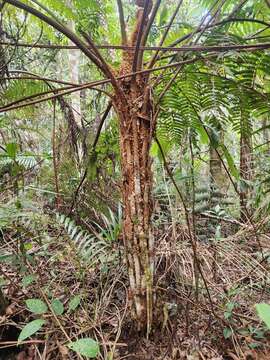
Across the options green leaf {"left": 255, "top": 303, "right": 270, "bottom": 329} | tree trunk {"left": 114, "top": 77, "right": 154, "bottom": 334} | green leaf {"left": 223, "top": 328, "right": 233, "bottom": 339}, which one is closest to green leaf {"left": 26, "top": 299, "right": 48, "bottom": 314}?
tree trunk {"left": 114, "top": 77, "right": 154, "bottom": 334}

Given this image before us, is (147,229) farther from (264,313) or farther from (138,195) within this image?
(264,313)

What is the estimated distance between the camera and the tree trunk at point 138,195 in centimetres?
112

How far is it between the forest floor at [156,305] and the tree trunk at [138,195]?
0.28 feet

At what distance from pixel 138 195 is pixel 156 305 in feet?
1.48

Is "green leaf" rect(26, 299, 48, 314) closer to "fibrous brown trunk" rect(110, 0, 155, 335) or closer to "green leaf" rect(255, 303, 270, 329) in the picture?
"fibrous brown trunk" rect(110, 0, 155, 335)

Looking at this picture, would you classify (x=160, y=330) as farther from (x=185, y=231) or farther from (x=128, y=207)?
(x=185, y=231)

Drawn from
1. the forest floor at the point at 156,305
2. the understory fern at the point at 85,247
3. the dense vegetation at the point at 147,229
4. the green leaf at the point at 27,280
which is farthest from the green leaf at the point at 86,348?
the understory fern at the point at 85,247

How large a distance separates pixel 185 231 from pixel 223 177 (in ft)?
6.18

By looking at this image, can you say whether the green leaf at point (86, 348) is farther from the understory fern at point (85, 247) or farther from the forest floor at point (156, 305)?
the understory fern at point (85, 247)

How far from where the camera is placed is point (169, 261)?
1.53 m

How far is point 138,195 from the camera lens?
1.13 m

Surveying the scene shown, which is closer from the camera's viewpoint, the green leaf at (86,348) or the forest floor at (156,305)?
the green leaf at (86,348)

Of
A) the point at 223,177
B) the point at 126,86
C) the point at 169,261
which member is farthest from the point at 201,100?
the point at 223,177

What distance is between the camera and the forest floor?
1185 millimetres
